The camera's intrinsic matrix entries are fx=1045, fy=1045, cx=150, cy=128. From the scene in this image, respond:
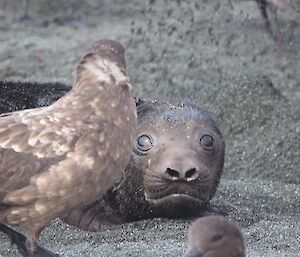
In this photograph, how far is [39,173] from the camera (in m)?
4.64

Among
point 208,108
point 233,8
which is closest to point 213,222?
point 208,108

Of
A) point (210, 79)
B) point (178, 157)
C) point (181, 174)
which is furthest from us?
point (210, 79)

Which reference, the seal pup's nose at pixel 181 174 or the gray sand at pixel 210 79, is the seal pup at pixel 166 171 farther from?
the gray sand at pixel 210 79

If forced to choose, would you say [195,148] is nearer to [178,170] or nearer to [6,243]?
[178,170]

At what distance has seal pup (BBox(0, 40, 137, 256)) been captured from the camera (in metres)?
4.62

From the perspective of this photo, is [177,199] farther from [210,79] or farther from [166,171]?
[210,79]

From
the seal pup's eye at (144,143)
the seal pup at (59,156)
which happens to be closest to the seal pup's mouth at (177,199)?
the seal pup's eye at (144,143)

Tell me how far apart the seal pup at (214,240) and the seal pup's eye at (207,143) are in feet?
7.09

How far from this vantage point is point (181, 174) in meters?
5.99

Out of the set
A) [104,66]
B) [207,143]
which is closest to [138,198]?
[207,143]

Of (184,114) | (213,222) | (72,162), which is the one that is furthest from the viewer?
(184,114)

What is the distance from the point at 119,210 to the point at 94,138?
1.91 m

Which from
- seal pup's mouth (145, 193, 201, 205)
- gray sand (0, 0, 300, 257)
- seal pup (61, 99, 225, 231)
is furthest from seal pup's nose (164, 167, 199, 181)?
gray sand (0, 0, 300, 257)

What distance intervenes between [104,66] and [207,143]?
5.33 ft
